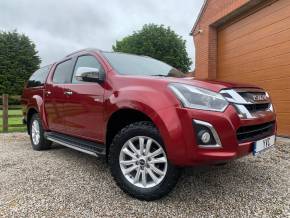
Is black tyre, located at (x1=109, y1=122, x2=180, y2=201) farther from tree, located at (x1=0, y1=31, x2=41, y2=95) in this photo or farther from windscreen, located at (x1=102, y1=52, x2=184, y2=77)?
tree, located at (x1=0, y1=31, x2=41, y2=95)

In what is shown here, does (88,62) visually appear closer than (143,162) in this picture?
No

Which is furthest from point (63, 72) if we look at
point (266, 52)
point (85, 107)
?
point (266, 52)

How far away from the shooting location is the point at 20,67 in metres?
37.9

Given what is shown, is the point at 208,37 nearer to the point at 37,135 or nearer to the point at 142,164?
the point at 37,135

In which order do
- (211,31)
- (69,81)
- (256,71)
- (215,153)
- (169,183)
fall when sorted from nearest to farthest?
(215,153) → (169,183) → (69,81) → (256,71) → (211,31)

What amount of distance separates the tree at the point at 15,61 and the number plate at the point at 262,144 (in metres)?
35.5

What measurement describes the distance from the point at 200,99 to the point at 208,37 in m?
7.27

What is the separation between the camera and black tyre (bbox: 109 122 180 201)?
10.6ft

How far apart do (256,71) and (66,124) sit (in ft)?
17.0

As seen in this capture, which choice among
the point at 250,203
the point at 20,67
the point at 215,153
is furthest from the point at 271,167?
the point at 20,67

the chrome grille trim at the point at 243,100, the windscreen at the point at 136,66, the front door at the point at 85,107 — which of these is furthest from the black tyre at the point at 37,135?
the chrome grille trim at the point at 243,100

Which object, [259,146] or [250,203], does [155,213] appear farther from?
[259,146]

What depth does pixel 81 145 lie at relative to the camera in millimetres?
4293

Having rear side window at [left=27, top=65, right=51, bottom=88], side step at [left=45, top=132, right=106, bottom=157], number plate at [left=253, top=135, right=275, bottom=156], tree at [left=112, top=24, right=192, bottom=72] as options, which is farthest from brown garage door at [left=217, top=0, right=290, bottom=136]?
tree at [left=112, top=24, right=192, bottom=72]
